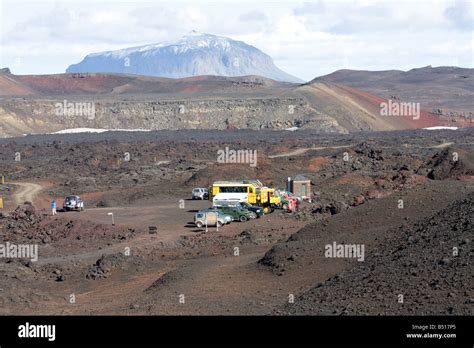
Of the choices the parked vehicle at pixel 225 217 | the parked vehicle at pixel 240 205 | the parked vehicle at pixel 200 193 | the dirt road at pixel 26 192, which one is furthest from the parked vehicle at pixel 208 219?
the dirt road at pixel 26 192

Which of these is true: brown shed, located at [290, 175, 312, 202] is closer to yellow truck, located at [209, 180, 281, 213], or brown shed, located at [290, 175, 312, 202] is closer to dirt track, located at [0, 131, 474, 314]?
dirt track, located at [0, 131, 474, 314]

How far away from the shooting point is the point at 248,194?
198 feet

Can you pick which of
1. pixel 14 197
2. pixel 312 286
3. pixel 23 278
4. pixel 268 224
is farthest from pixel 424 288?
pixel 14 197

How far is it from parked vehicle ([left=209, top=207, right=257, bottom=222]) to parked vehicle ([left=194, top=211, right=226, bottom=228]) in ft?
5.35

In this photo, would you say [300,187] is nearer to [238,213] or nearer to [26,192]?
[238,213]

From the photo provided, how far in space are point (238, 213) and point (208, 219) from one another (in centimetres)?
292

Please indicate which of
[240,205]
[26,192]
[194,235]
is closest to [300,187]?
[240,205]

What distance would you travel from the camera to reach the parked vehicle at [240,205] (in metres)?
57.7

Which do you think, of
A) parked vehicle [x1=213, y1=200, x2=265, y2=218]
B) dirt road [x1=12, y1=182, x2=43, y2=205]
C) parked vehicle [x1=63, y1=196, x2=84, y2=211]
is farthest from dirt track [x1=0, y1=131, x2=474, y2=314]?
parked vehicle [x1=63, y1=196, x2=84, y2=211]

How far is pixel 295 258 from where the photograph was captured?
116 ft

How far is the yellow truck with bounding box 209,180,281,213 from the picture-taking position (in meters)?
60.5

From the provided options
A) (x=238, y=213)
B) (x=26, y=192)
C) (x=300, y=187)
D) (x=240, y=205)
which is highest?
(x=300, y=187)

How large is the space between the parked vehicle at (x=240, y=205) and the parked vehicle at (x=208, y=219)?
133 inches
